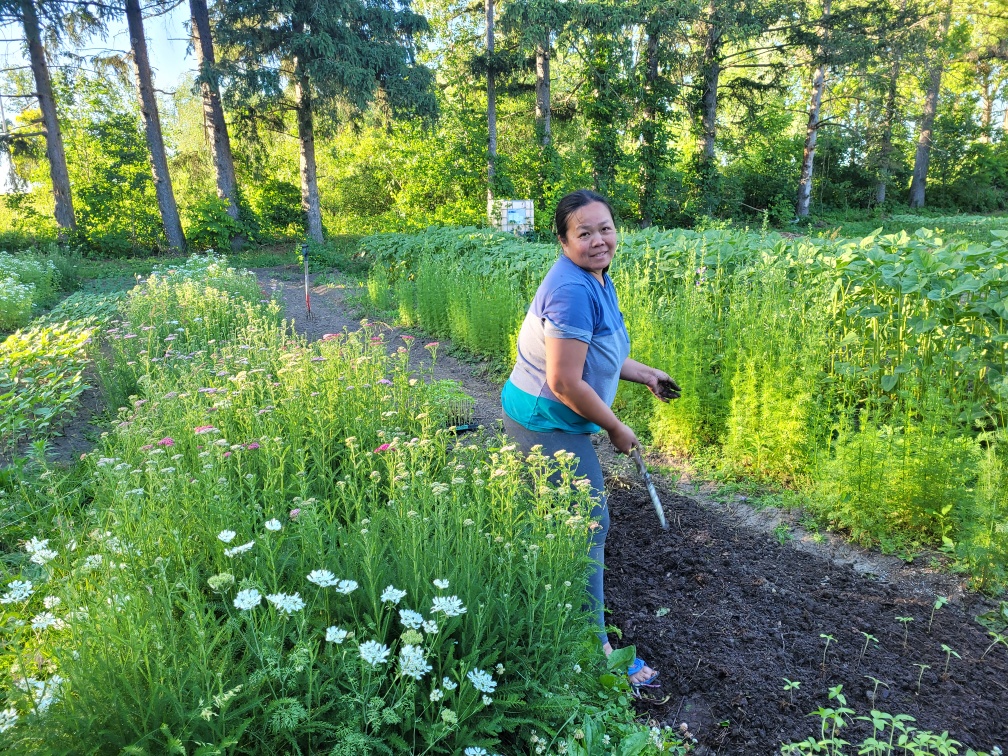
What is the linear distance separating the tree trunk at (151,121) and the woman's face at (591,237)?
811 inches

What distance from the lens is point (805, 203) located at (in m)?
27.1

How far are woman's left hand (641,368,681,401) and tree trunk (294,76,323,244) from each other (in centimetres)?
1905

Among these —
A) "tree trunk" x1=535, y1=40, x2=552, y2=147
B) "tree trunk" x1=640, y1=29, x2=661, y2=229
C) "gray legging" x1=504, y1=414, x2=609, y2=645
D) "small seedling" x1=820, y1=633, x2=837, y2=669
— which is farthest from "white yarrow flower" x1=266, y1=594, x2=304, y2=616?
"tree trunk" x1=640, y1=29, x2=661, y2=229

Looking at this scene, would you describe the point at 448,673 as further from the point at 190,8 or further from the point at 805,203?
the point at 805,203

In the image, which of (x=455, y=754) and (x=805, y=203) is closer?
(x=455, y=754)

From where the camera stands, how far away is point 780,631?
9.44 ft

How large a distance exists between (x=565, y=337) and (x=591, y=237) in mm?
436

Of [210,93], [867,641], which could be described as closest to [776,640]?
[867,641]

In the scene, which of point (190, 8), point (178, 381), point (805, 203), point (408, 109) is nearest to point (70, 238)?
point (190, 8)

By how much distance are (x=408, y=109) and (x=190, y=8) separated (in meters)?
6.71

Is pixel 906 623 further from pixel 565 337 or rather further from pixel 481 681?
pixel 481 681

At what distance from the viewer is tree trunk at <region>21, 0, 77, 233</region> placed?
59.2 ft

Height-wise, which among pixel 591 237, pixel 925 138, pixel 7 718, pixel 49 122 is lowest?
pixel 7 718

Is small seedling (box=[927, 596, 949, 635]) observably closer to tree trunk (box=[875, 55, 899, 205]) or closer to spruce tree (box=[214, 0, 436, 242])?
spruce tree (box=[214, 0, 436, 242])
